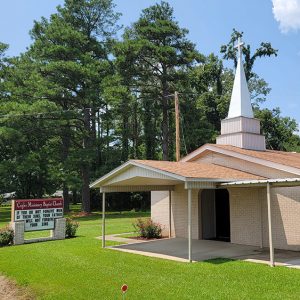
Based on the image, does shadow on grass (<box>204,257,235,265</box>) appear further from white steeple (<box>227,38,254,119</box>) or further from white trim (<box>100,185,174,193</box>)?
white steeple (<box>227,38,254,119</box>)

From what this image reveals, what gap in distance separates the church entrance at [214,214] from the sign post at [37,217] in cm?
638

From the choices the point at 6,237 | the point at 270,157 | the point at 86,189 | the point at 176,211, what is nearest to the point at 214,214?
the point at 176,211

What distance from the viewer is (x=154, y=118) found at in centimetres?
4594

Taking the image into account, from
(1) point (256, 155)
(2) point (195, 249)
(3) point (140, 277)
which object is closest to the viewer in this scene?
(3) point (140, 277)

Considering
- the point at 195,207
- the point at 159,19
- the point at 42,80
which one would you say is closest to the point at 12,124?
the point at 42,80

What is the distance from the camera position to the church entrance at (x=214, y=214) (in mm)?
17391

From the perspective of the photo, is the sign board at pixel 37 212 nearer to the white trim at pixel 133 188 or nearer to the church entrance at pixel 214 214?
the white trim at pixel 133 188

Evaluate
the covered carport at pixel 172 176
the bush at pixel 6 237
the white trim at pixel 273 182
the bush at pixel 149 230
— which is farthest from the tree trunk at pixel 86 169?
the white trim at pixel 273 182

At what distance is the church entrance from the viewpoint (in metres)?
17.4

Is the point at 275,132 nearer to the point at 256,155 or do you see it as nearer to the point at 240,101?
the point at 240,101

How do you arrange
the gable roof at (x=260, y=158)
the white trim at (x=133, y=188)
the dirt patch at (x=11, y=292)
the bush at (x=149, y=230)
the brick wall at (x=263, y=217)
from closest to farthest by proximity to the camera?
the dirt patch at (x=11, y=292), the brick wall at (x=263, y=217), the gable roof at (x=260, y=158), the white trim at (x=133, y=188), the bush at (x=149, y=230)

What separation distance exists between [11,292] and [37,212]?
8470mm

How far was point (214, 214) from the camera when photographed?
17.8 m

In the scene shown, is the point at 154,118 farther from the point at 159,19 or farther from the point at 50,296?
the point at 50,296
